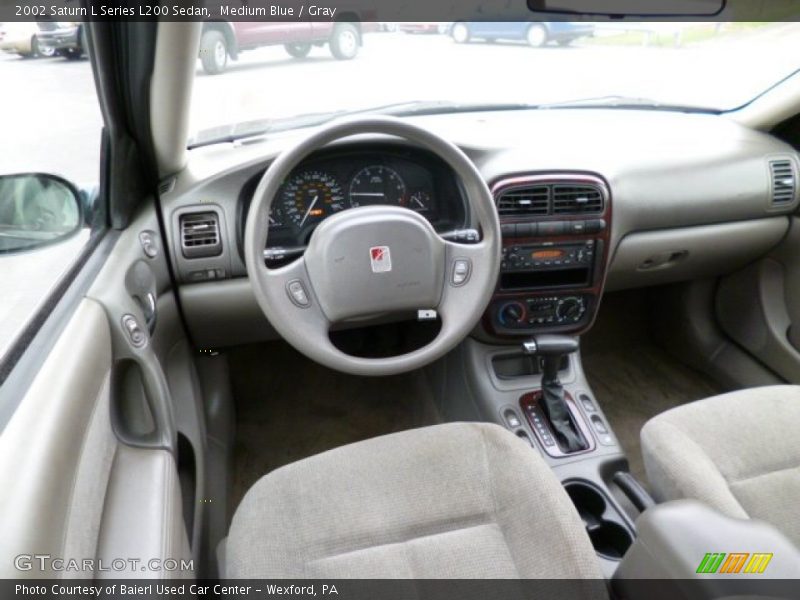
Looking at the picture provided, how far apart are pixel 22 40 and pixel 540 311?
1615mm

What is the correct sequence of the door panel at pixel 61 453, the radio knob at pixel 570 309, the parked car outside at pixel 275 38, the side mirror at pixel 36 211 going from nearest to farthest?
the door panel at pixel 61 453
the side mirror at pixel 36 211
the parked car outside at pixel 275 38
the radio knob at pixel 570 309

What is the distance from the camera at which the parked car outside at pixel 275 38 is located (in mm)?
1626

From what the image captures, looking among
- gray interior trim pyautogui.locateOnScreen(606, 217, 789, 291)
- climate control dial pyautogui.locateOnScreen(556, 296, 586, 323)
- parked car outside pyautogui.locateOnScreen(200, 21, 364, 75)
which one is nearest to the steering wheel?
parked car outside pyautogui.locateOnScreen(200, 21, 364, 75)

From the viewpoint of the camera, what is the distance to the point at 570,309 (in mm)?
2078

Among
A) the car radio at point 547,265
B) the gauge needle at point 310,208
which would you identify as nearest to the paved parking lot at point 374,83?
the gauge needle at point 310,208

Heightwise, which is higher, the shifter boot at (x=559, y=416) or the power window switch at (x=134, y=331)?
the power window switch at (x=134, y=331)

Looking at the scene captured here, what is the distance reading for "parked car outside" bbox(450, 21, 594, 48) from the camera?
84.2 inches

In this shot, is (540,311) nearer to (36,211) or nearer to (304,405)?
(304,405)

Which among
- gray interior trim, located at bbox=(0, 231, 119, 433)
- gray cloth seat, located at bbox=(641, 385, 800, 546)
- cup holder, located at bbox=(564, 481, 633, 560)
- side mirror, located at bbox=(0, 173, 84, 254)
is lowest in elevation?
Result: cup holder, located at bbox=(564, 481, 633, 560)

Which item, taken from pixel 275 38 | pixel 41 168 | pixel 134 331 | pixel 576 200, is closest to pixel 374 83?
pixel 275 38

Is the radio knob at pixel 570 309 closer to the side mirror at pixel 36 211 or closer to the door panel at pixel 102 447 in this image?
the door panel at pixel 102 447

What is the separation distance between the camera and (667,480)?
138 centimetres

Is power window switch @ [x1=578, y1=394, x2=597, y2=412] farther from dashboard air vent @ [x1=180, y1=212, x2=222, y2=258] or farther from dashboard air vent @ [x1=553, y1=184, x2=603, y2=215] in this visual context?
dashboard air vent @ [x1=180, y1=212, x2=222, y2=258]

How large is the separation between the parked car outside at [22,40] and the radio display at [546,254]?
1.43 m
